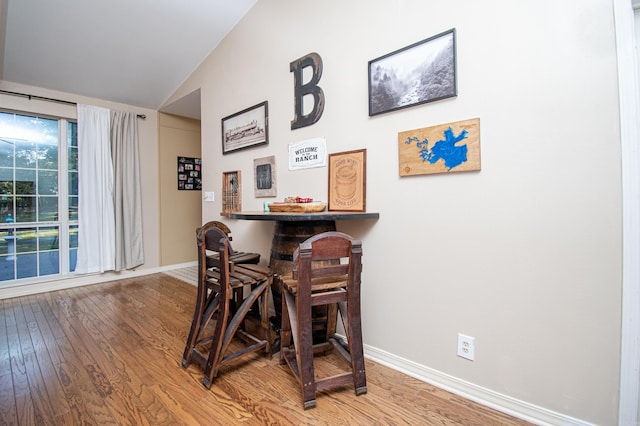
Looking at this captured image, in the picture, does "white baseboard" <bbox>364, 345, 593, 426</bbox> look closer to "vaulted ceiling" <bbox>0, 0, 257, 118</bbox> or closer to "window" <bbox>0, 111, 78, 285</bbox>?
"vaulted ceiling" <bbox>0, 0, 257, 118</bbox>

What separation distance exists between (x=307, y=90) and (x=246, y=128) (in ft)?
2.72

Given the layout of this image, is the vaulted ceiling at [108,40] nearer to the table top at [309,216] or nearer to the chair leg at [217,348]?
the table top at [309,216]

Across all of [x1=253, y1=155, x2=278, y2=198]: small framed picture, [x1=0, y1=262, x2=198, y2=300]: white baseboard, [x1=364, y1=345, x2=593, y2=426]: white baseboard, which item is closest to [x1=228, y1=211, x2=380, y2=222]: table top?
[x1=253, y1=155, x2=278, y2=198]: small framed picture

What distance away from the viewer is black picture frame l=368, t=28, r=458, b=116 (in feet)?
4.93

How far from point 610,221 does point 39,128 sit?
509 cm

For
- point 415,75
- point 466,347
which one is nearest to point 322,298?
point 466,347

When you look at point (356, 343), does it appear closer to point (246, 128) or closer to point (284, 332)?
point (284, 332)

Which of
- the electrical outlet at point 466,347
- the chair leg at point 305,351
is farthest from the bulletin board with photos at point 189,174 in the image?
the electrical outlet at point 466,347

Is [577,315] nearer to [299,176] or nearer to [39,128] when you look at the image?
[299,176]

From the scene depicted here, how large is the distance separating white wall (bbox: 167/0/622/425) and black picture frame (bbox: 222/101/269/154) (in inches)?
29.3

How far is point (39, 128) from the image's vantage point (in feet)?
11.1

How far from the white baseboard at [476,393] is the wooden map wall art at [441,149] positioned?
110 centimetres

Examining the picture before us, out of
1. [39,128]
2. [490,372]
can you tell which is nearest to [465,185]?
[490,372]

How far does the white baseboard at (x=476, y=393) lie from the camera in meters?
1.27
